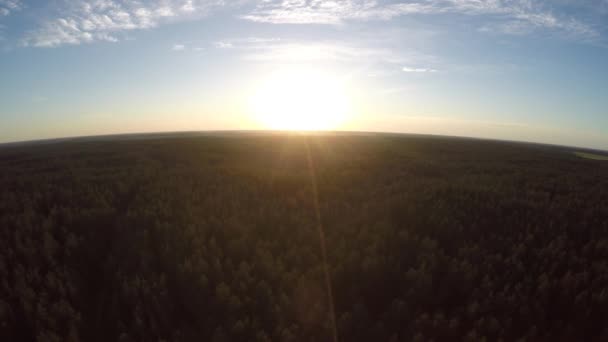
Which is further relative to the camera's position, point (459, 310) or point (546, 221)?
point (546, 221)

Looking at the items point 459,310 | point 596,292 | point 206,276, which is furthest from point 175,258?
point 596,292

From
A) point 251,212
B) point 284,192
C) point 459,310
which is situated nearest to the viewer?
point 459,310

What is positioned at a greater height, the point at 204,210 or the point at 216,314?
the point at 204,210

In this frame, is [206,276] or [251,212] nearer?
[206,276]

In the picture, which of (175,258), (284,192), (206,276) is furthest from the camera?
(284,192)

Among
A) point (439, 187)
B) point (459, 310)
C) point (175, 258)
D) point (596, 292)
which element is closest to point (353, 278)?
point (459, 310)

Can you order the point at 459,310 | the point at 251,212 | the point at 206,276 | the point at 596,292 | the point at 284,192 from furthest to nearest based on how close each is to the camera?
the point at 284,192 < the point at 251,212 < the point at 206,276 < the point at 596,292 < the point at 459,310

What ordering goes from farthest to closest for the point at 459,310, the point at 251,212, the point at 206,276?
the point at 251,212 < the point at 206,276 < the point at 459,310

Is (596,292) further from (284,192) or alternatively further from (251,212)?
(284,192)

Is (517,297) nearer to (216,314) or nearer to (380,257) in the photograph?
(380,257)
